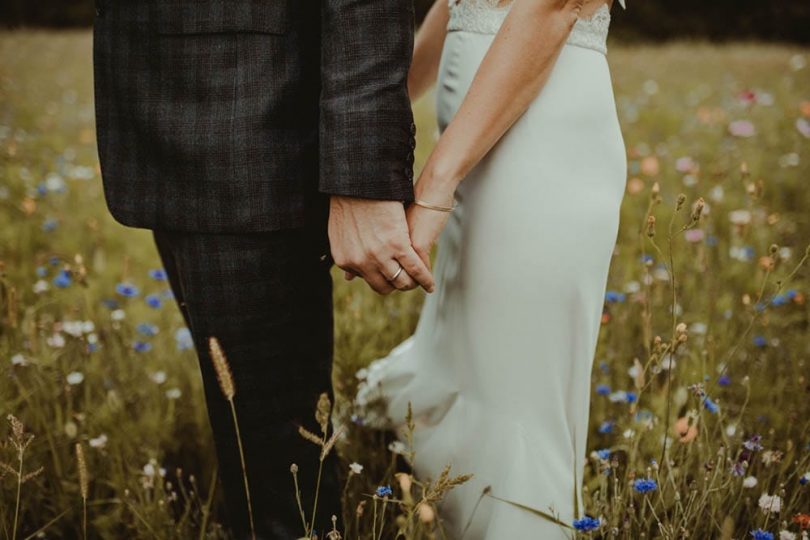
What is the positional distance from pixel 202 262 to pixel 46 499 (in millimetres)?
957

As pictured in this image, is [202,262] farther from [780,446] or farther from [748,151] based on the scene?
[748,151]

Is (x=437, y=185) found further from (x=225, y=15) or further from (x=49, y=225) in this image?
(x=49, y=225)

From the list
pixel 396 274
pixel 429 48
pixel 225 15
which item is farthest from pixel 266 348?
pixel 429 48

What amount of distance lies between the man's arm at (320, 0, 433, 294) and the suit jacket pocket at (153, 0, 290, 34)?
0.08m

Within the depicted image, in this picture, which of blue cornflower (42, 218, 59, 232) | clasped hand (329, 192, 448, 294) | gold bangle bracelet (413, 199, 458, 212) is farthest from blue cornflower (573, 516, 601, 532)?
blue cornflower (42, 218, 59, 232)

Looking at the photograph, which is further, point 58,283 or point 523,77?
point 58,283

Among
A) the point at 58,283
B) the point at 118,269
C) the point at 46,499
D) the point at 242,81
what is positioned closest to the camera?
the point at 242,81

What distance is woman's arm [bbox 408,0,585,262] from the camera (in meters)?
1.15

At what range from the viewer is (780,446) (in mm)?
1718

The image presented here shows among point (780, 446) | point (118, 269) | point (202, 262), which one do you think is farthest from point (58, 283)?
point (780, 446)

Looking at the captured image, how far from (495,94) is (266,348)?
0.59 m

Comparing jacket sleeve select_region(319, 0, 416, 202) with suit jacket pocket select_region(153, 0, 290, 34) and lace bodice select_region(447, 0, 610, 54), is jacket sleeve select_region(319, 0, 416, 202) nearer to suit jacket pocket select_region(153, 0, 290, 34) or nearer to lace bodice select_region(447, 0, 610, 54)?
suit jacket pocket select_region(153, 0, 290, 34)

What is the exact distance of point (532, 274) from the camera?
130 centimetres

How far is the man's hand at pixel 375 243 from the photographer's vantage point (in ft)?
3.71
